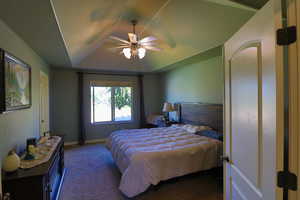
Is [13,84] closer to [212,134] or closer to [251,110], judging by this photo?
[251,110]

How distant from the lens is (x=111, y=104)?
554 centimetres

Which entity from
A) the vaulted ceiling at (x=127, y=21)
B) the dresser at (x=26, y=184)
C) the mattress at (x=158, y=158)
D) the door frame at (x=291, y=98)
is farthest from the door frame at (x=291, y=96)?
the dresser at (x=26, y=184)

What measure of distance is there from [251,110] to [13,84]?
247 cm

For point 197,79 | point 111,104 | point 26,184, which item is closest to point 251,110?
point 26,184

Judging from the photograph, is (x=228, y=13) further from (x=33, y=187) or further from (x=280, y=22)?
(x=33, y=187)

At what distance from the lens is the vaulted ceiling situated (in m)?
1.63

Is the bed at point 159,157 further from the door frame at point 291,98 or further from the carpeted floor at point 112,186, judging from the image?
the door frame at point 291,98

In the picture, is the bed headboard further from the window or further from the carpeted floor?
the window

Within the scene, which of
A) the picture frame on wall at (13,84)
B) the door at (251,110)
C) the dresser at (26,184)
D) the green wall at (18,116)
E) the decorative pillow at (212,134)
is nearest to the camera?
the door at (251,110)

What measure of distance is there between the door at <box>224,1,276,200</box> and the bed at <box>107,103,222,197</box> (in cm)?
102

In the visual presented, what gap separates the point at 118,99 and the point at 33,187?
13.8 ft

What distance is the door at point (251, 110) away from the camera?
0.86 meters

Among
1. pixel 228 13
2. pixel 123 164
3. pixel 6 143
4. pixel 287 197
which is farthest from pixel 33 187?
pixel 228 13

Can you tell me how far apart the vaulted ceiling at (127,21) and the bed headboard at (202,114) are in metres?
1.31
